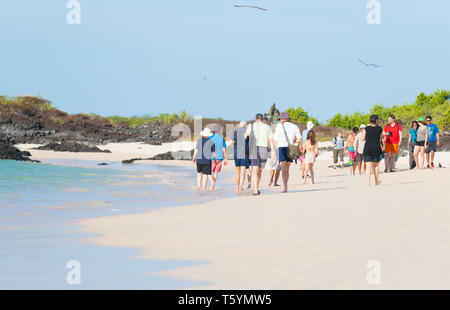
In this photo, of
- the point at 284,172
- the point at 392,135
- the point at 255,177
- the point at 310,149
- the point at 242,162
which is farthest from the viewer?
the point at 392,135

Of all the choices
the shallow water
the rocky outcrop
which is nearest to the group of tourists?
the shallow water

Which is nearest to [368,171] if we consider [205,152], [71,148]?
[205,152]

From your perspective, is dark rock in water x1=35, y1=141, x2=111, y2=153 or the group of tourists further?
dark rock in water x1=35, y1=141, x2=111, y2=153

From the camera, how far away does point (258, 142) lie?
14.9m

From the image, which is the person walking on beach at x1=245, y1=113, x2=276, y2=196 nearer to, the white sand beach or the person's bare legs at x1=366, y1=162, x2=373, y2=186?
the white sand beach

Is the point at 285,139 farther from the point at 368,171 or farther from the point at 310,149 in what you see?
the point at 310,149

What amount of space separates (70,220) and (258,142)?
204 inches

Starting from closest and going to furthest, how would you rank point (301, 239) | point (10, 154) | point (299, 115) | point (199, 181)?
point (301, 239) < point (199, 181) < point (10, 154) < point (299, 115)

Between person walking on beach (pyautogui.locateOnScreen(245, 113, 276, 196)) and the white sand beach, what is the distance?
4.26 feet

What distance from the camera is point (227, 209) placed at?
39.3 ft

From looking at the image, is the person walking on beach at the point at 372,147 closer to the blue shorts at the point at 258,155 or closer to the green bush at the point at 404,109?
the blue shorts at the point at 258,155

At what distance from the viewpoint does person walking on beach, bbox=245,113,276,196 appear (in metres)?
14.8

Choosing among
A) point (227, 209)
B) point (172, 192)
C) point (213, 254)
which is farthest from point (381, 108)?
point (213, 254)

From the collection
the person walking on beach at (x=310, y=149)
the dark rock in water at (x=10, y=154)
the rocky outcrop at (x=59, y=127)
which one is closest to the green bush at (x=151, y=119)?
the rocky outcrop at (x=59, y=127)
